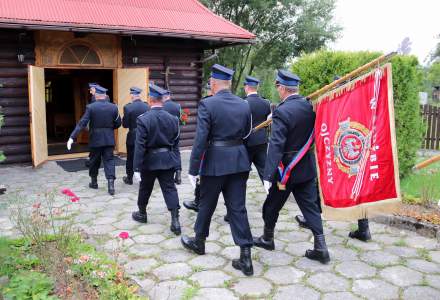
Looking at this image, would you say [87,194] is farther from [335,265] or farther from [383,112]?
[383,112]

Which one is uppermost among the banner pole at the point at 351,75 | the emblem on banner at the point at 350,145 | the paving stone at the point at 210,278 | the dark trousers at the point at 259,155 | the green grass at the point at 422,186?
the banner pole at the point at 351,75

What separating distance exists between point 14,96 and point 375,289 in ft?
28.1

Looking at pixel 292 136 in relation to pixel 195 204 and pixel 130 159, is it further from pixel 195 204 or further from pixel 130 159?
pixel 130 159

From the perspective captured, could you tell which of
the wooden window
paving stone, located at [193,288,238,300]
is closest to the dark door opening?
the wooden window

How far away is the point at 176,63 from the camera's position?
11578 mm

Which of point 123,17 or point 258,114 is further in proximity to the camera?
point 123,17

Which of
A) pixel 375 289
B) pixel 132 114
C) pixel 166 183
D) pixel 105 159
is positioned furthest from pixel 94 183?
pixel 375 289

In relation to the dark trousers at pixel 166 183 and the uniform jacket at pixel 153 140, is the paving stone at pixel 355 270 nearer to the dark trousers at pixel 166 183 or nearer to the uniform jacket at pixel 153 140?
the dark trousers at pixel 166 183

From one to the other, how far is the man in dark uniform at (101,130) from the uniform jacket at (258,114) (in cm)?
269

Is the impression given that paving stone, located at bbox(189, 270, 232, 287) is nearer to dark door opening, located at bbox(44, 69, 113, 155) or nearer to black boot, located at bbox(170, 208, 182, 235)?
black boot, located at bbox(170, 208, 182, 235)

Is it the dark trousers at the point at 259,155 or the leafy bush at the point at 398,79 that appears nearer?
the dark trousers at the point at 259,155

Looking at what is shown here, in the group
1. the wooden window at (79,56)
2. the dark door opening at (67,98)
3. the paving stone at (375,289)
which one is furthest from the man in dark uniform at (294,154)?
the dark door opening at (67,98)

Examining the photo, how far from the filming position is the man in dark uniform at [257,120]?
5980 mm

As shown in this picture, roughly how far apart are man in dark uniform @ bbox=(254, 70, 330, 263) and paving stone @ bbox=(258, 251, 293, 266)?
0.76ft
